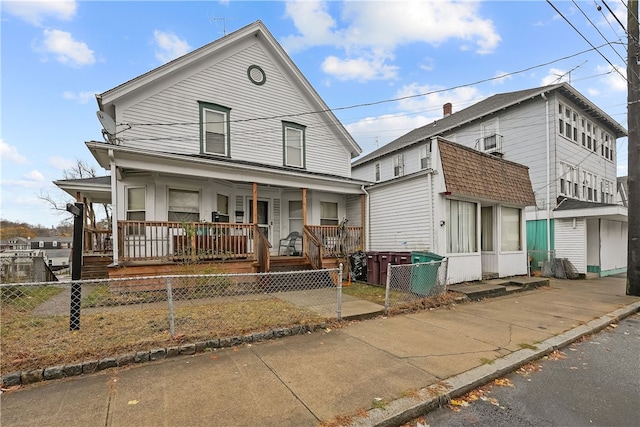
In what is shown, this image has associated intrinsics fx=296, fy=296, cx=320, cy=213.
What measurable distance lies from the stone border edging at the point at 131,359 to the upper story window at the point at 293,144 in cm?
824

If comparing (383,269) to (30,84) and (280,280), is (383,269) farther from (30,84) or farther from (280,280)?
(30,84)

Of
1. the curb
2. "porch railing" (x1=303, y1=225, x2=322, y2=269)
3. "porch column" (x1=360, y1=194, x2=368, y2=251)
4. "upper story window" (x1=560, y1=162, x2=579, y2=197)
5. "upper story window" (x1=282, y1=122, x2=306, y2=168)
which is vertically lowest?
the curb

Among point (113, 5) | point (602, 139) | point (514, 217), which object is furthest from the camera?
point (602, 139)

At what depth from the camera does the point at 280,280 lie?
8680 millimetres

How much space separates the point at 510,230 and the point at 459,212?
3.13 m

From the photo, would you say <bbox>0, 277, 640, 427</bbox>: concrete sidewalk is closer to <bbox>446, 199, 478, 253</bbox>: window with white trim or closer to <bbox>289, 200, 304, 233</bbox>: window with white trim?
<bbox>446, 199, 478, 253</bbox>: window with white trim

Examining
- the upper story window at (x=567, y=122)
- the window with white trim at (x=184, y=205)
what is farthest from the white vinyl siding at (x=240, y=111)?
the upper story window at (x=567, y=122)

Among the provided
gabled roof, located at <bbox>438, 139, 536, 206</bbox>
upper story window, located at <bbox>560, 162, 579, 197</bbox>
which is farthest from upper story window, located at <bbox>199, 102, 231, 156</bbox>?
upper story window, located at <bbox>560, 162, 579, 197</bbox>

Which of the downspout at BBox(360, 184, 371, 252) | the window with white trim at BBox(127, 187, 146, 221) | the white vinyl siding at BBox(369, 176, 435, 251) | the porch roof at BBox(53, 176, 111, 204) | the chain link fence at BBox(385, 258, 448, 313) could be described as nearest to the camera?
the chain link fence at BBox(385, 258, 448, 313)

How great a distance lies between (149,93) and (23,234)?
246 ft

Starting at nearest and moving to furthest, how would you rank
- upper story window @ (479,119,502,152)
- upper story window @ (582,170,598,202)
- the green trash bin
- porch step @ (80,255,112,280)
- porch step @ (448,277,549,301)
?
1. the green trash bin
2. porch step @ (448,277,549,301)
3. porch step @ (80,255,112,280)
4. upper story window @ (479,119,502,152)
5. upper story window @ (582,170,598,202)

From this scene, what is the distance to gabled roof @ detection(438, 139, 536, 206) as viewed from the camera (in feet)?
27.5

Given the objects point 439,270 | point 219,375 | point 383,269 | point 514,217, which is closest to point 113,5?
point 219,375

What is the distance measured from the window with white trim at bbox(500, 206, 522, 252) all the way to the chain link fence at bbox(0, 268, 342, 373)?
670cm
